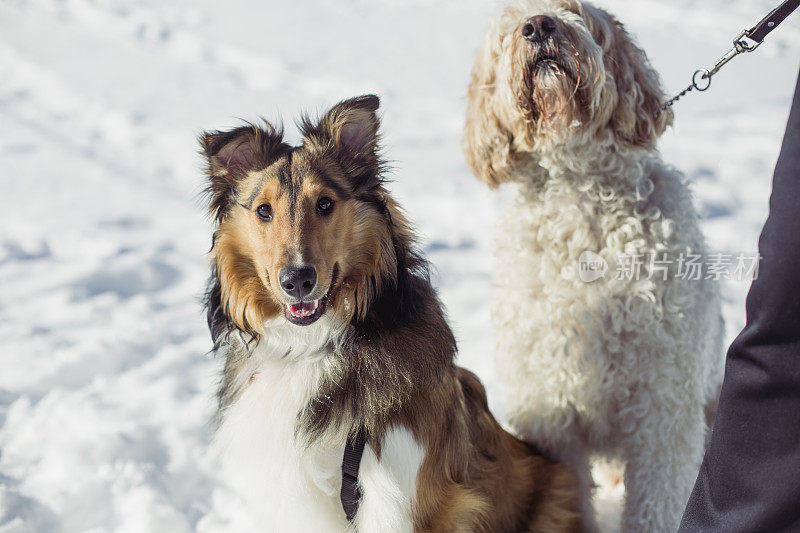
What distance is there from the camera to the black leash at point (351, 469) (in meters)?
1.93

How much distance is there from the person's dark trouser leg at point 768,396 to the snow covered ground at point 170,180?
4.02ft

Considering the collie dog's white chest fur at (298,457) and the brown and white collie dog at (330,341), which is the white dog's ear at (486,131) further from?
the collie dog's white chest fur at (298,457)

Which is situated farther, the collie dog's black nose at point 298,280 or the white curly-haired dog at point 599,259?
the white curly-haired dog at point 599,259

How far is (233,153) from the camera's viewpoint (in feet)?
6.86

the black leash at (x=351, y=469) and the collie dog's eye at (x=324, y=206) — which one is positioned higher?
the collie dog's eye at (x=324, y=206)

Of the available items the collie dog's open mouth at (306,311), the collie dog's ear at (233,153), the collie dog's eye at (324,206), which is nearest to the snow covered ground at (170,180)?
the collie dog's ear at (233,153)

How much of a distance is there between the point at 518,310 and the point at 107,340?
103 inches

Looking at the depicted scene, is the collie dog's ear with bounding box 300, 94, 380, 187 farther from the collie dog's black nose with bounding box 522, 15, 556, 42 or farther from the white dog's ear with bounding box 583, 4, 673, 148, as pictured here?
the white dog's ear with bounding box 583, 4, 673, 148

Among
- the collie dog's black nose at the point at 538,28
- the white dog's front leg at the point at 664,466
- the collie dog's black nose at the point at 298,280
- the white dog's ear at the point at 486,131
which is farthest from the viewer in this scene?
the white dog's ear at the point at 486,131

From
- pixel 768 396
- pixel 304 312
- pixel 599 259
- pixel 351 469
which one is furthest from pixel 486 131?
pixel 768 396

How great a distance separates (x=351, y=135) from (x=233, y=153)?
1.26ft

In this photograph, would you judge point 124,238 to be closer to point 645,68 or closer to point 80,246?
point 80,246

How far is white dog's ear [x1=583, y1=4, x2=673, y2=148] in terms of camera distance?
2615 mm

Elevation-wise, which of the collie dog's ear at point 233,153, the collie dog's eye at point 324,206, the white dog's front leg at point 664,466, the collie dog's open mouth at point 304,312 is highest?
the collie dog's ear at point 233,153
